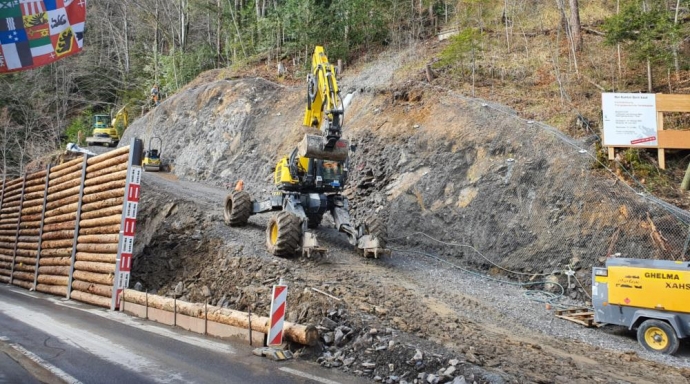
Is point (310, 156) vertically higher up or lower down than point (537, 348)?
higher up

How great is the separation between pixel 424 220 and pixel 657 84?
9.12 m

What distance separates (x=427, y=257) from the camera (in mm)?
13398

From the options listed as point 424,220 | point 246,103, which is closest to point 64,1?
point 424,220

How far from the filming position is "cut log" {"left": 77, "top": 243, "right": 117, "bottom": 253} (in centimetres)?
1062

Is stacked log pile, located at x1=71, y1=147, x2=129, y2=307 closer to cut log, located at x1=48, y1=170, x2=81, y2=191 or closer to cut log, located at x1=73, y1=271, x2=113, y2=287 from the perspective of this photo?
cut log, located at x1=73, y1=271, x2=113, y2=287

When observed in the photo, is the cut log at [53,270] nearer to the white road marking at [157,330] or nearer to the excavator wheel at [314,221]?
the white road marking at [157,330]

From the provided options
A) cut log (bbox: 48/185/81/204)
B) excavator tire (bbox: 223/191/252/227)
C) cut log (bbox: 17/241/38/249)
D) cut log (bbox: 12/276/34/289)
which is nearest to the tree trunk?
excavator tire (bbox: 223/191/252/227)

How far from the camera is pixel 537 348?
7438 millimetres

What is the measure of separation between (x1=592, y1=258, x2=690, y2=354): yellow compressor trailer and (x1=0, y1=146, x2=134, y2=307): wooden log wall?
9644 millimetres

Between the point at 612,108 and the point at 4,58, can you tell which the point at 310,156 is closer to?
the point at 4,58

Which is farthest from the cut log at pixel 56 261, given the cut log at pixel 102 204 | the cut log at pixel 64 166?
the cut log at pixel 64 166

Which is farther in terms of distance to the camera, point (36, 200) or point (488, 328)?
point (36, 200)

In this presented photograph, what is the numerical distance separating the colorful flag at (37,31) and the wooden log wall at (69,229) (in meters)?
6.13

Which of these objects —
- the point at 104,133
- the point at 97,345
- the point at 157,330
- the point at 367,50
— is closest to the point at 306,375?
the point at 97,345
